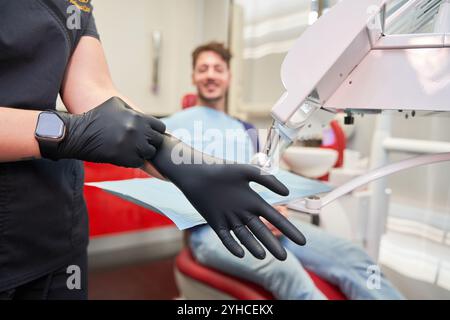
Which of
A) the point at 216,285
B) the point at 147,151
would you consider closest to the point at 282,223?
the point at 147,151

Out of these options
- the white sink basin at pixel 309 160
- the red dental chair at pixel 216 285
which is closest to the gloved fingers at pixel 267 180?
the red dental chair at pixel 216 285

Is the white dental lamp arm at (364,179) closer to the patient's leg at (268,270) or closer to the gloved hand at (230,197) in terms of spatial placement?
the gloved hand at (230,197)

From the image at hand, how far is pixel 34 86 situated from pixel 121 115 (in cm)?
21

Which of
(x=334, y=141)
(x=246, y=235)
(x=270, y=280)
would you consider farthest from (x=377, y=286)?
(x=334, y=141)

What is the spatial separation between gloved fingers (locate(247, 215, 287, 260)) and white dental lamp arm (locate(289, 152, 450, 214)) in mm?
117

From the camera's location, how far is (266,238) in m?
0.46

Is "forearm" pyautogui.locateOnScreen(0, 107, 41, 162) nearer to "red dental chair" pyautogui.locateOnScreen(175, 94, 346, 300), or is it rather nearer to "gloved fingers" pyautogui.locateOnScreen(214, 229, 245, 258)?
"gloved fingers" pyautogui.locateOnScreen(214, 229, 245, 258)

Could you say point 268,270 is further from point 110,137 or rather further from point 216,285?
point 110,137

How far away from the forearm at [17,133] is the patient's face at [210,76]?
3.76 feet

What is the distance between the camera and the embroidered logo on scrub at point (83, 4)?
62 cm

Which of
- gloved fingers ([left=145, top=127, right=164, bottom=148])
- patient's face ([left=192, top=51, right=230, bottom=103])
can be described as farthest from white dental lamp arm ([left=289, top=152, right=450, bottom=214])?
patient's face ([left=192, top=51, right=230, bottom=103])

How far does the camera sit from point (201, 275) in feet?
3.83
